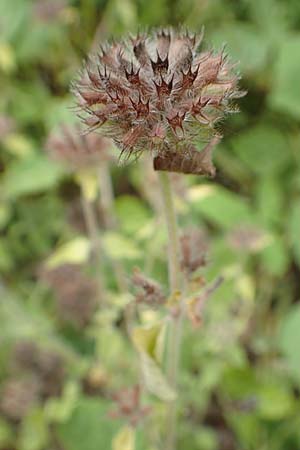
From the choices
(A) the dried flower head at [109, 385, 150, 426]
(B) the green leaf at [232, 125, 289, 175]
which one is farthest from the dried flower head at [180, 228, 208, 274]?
(B) the green leaf at [232, 125, 289, 175]

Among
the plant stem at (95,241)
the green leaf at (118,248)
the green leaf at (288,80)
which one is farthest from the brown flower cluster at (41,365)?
the green leaf at (288,80)

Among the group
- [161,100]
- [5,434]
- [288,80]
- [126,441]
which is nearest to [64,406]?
[5,434]

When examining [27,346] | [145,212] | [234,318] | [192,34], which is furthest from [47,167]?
[192,34]

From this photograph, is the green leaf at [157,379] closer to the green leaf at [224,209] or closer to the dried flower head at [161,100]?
the dried flower head at [161,100]

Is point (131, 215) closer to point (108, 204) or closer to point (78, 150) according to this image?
point (108, 204)

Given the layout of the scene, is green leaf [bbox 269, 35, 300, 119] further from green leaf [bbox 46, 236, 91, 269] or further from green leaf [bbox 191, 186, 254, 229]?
green leaf [bbox 46, 236, 91, 269]
